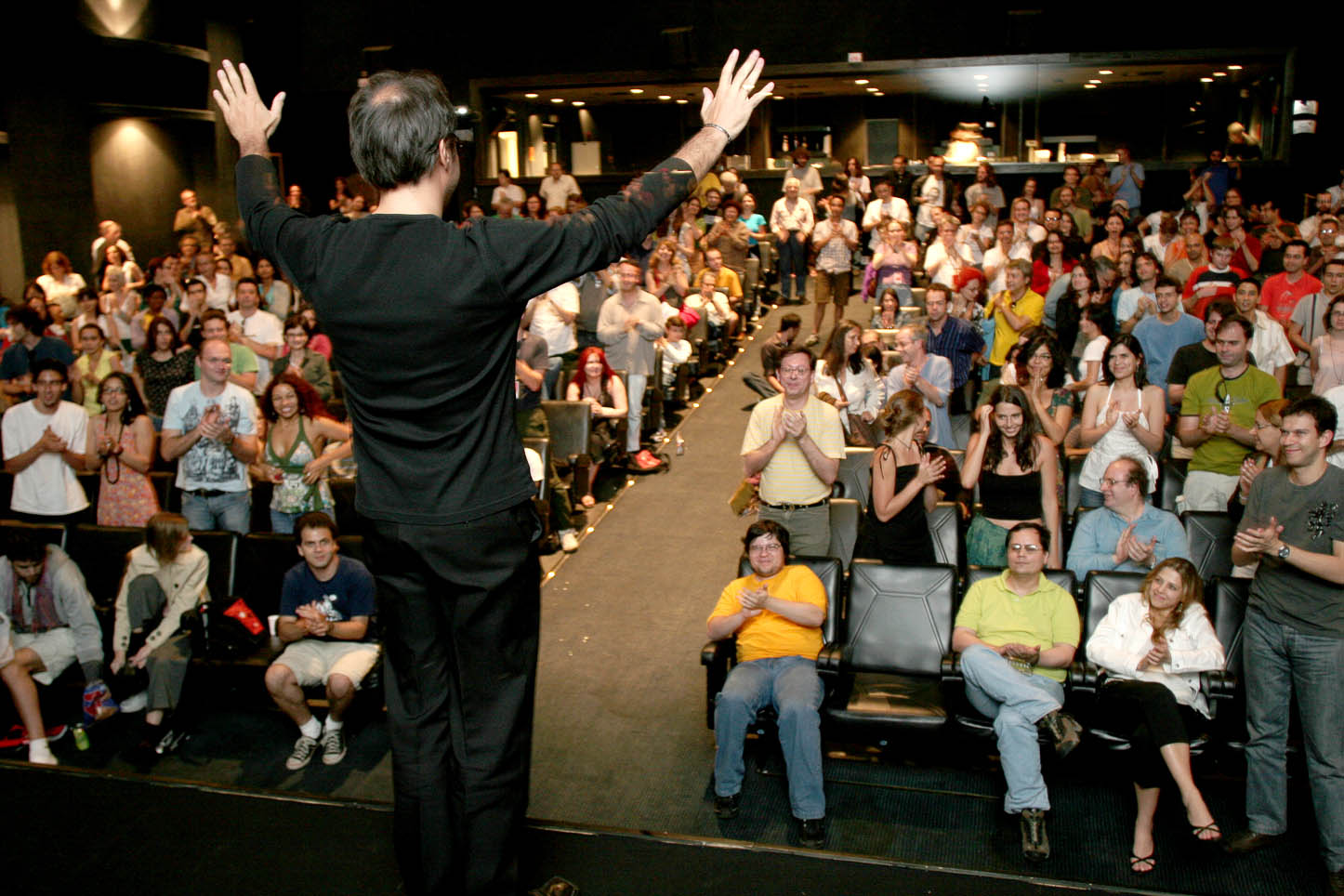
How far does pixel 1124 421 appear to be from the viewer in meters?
5.39

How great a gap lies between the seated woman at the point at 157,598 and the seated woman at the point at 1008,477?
3387 mm

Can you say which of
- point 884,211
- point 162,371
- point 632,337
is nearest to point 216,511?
point 162,371

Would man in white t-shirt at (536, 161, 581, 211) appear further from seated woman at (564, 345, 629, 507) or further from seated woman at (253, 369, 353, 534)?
seated woman at (253, 369, 353, 534)

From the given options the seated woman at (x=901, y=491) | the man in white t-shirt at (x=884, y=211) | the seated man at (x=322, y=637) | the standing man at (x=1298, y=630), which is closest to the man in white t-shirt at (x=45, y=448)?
the seated man at (x=322, y=637)

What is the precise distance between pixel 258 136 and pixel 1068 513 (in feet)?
15.3

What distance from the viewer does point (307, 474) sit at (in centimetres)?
556

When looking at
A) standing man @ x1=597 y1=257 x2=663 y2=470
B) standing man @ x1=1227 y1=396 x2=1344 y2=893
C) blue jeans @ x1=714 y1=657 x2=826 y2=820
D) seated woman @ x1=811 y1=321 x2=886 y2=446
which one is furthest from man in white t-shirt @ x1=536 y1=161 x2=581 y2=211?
standing man @ x1=1227 y1=396 x2=1344 y2=893

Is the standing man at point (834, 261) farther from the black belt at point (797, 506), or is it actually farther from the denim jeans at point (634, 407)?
the black belt at point (797, 506)

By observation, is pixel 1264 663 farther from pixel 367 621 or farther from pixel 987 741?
pixel 367 621

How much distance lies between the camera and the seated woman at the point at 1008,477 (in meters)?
4.92

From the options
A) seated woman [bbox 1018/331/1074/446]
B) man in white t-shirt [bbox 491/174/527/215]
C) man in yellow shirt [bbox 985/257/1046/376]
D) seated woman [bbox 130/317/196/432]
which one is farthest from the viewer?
man in white t-shirt [bbox 491/174/527/215]

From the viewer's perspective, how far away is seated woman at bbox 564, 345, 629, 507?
723 cm

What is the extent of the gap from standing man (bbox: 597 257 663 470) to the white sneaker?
3635 millimetres

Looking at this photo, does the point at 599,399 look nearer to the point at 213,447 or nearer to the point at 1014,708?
the point at 213,447
